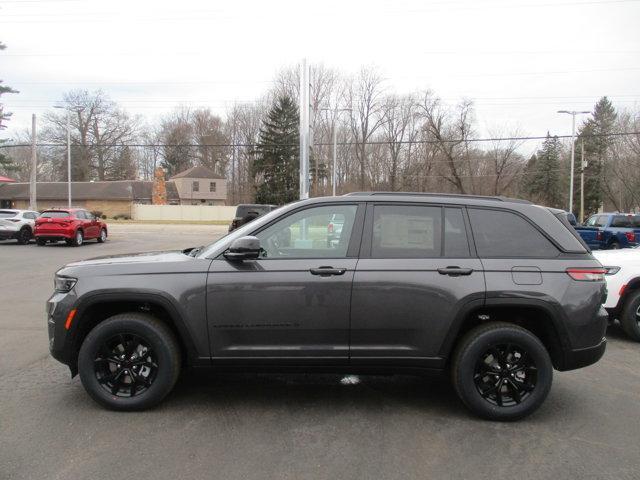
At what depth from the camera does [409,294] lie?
3.99 metres

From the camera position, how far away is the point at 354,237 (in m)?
4.16

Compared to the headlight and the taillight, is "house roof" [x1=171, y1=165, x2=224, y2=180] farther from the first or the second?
the taillight

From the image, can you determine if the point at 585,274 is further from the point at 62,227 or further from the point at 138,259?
the point at 62,227

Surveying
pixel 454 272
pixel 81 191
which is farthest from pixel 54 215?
pixel 81 191

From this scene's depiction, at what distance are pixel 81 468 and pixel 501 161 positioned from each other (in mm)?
57449

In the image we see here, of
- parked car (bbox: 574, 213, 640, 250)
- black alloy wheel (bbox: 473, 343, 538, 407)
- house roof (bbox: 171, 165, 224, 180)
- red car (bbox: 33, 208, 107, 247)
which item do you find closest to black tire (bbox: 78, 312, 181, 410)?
black alloy wheel (bbox: 473, 343, 538, 407)

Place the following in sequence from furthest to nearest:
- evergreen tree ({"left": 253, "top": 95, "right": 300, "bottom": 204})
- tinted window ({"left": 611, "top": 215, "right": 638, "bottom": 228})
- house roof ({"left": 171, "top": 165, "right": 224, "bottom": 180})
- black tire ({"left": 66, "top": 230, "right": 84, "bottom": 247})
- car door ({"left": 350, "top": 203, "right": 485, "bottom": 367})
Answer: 1. house roof ({"left": 171, "top": 165, "right": 224, "bottom": 180})
2. evergreen tree ({"left": 253, "top": 95, "right": 300, "bottom": 204})
3. black tire ({"left": 66, "top": 230, "right": 84, "bottom": 247})
4. tinted window ({"left": 611, "top": 215, "right": 638, "bottom": 228})
5. car door ({"left": 350, "top": 203, "right": 485, "bottom": 367})

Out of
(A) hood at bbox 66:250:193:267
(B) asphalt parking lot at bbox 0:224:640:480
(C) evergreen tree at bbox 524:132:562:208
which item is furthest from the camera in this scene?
(C) evergreen tree at bbox 524:132:562:208

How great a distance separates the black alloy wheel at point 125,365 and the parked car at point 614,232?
17025 mm

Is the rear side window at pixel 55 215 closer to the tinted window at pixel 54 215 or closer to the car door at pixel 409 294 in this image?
the tinted window at pixel 54 215

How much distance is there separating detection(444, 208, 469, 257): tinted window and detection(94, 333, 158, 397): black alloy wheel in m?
2.56

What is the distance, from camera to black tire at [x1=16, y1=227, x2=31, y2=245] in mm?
22625

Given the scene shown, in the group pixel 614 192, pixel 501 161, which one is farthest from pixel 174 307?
pixel 614 192

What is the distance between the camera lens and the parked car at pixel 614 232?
59.5ft
